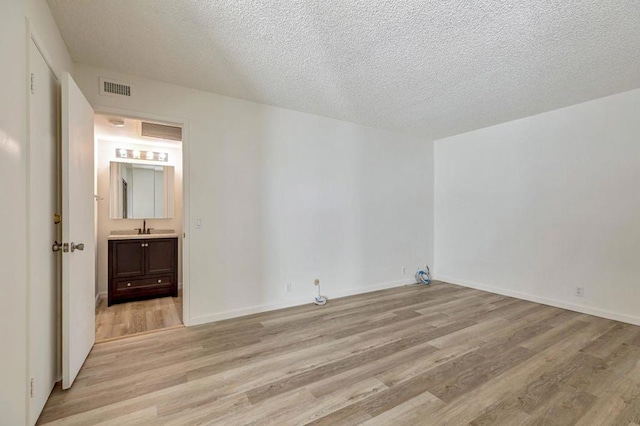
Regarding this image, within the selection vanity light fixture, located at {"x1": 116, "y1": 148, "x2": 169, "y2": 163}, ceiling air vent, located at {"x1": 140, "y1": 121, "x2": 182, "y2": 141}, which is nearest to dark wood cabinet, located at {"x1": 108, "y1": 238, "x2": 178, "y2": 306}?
vanity light fixture, located at {"x1": 116, "y1": 148, "x2": 169, "y2": 163}

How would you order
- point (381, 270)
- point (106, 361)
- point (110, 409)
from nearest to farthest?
point (110, 409), point (106, 361), point (381, 270)

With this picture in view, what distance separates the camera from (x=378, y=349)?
8.25ft

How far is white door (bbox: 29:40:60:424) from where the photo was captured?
1.55 metres

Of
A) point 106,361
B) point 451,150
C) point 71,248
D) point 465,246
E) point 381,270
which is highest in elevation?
point 451,150

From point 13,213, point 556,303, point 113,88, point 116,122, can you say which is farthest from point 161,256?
point 556,303

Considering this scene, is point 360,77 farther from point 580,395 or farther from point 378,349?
point 580,395

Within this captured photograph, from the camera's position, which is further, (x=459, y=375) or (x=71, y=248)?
(x=459, y=375)

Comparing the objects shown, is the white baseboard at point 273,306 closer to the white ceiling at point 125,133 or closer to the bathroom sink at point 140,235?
the bathroom sink at point 140,235

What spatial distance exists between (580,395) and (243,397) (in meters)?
2.30

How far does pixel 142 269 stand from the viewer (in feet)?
13.3

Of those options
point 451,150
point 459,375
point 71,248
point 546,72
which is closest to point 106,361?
point 71,248

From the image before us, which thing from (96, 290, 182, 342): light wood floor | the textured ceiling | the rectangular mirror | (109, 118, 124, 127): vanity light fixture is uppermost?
the textured ceiling

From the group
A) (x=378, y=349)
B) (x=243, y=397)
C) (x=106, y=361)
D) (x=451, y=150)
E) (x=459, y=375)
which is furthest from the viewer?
(x=451, y=150)

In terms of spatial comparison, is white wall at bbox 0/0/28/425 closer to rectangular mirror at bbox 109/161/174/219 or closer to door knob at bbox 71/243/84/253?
door knob at bbox 71/243/84/253
